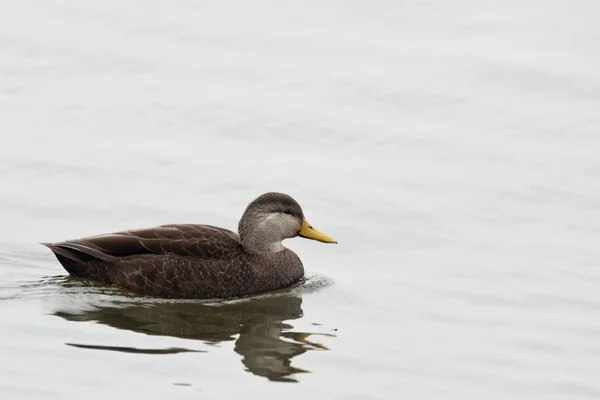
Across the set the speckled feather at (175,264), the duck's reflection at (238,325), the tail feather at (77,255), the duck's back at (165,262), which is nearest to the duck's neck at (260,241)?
the speckled feather at (175,264)

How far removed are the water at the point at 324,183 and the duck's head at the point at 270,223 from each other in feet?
1.67

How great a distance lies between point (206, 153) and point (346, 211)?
2.26 metres

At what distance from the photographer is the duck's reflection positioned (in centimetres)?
1241

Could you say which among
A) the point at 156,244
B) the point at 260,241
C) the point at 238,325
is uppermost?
the point at 260,241

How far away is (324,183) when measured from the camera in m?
17.1

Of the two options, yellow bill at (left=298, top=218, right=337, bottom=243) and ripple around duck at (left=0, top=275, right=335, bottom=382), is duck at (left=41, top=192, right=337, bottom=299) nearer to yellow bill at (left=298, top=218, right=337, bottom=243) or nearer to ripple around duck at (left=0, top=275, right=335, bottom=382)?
yellow bill at (left=298, top=218, right=337, bottom=243)

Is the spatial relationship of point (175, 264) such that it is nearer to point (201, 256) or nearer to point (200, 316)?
point (201, 256)

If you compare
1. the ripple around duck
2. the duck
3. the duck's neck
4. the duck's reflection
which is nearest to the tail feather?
the duck

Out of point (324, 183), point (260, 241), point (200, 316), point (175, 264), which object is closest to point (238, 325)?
point (200, 316)

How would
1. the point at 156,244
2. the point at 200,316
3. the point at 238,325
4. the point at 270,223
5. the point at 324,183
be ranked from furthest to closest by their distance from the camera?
the point at 324,183 < the point at 270,223 < the point at 156,244 < the point at 200,316 < the point at 238,325

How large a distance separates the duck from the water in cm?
22

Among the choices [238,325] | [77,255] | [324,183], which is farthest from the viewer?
[324,183]

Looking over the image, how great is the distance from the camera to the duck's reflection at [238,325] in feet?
40.7

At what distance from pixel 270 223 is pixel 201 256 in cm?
87
